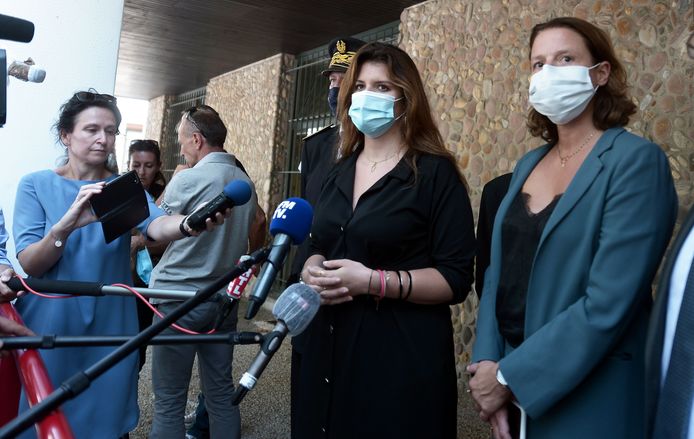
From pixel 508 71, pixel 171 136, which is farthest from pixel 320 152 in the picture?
pixel 171 136

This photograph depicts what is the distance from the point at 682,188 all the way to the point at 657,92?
63 cm

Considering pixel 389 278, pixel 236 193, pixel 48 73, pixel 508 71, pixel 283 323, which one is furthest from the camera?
pixel 508 71

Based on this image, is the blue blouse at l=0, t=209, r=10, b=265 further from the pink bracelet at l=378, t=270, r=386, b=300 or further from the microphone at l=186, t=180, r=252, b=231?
the pink bracelet at l=378, t=270, r=386, b=300

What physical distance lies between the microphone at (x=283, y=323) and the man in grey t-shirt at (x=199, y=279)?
1611 millimetres

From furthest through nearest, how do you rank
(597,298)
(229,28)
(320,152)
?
(229,28), (320,152), (597,298)

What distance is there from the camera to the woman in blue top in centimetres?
200

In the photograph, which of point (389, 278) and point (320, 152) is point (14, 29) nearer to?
point (389, 278)

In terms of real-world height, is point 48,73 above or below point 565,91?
above

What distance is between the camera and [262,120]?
9242 mm

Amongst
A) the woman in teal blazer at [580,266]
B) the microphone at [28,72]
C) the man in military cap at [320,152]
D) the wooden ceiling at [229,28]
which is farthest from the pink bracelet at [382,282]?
the wooden ceiling at [229,28]

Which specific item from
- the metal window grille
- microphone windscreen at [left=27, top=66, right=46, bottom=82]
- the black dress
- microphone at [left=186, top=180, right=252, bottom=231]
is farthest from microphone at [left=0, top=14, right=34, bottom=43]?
the metal window grille

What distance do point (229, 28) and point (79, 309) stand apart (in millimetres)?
6473

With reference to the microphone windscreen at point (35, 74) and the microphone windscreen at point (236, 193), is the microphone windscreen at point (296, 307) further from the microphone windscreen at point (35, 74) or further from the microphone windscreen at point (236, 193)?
the microphone windscreen at point (35, 74)

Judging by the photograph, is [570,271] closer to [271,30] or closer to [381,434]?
[381,434]
